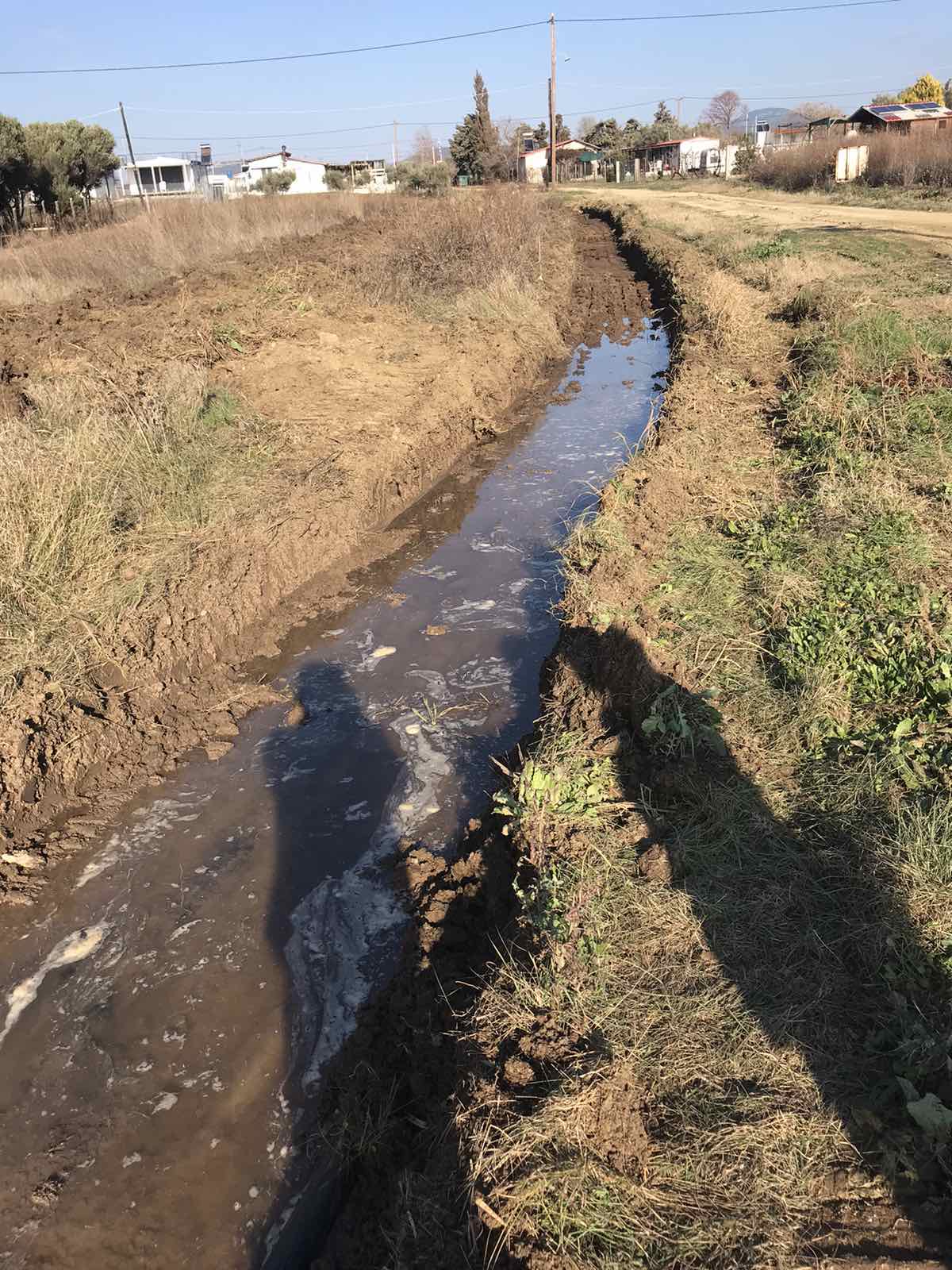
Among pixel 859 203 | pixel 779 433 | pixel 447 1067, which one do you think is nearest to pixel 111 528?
pixel 447 1067

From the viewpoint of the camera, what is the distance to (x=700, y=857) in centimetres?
365

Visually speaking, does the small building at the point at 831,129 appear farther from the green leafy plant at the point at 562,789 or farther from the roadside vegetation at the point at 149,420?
the green leafy plant at the point at 562,789

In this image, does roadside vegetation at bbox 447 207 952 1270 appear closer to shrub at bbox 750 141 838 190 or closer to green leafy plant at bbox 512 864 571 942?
green leafy plant at bbox 512 864 571 942

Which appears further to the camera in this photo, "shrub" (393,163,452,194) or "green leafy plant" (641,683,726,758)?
"shrub" (393,163,452,194)

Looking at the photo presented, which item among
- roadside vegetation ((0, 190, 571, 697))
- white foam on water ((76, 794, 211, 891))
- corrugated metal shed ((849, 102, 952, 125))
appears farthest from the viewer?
corrugated metal shed ((849, 102, 952, 125))

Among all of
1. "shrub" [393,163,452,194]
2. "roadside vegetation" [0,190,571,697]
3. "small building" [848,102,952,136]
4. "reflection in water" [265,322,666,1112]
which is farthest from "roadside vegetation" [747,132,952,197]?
"reflection in water" [265,322,666,1112]

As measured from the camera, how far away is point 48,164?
2794 centimetres

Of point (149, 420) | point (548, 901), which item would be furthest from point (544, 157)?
point (548, 901)

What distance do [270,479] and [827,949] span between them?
673 cm

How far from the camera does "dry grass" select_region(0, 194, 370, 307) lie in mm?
15062

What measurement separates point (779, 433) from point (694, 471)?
1599 mm

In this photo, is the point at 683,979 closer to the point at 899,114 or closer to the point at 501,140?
the point at 899,114

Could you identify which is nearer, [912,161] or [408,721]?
[408,721]

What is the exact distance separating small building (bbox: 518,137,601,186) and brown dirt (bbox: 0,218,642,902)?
159ft
